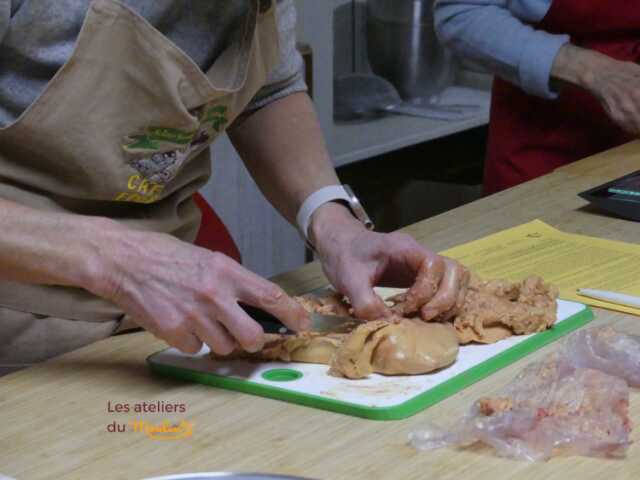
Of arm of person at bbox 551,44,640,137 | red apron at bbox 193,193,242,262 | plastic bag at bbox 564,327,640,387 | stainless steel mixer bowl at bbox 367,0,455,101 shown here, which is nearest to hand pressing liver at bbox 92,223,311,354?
plastic bag at bbox 564,327,640,387

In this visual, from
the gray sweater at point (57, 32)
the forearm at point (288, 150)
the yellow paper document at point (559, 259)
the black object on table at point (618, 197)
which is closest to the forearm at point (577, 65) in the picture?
the black object on table at point (618, 197)

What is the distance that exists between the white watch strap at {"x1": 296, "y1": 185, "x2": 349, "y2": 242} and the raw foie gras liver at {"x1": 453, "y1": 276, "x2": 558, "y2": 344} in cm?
27

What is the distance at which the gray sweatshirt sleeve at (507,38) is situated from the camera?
212 cm

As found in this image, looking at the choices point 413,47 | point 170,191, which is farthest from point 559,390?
point 413,47

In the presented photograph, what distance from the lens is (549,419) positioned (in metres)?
0.98

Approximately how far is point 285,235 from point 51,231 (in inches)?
78.6

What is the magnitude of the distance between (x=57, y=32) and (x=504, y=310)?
21.8 inches

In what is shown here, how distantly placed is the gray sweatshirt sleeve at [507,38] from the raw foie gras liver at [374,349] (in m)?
1.05

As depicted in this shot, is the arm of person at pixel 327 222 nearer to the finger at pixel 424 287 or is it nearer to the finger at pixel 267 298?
the finger at pixel 424 287

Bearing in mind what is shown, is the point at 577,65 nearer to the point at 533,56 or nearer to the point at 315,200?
the point at 533,56

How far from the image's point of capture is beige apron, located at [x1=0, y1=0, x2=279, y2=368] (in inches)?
48.1

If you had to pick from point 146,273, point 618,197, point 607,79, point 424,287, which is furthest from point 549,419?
point 607,79

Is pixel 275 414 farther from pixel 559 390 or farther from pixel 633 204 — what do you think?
pixel 633 204

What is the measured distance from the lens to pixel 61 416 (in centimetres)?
106
